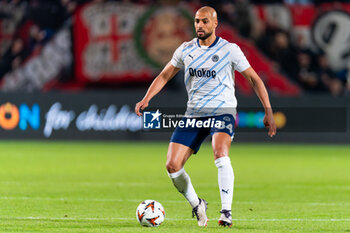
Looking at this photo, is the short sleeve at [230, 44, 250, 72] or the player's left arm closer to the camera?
the player's left arm

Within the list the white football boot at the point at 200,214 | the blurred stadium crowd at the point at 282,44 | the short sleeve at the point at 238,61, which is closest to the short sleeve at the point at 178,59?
the short sleeve at the point at 238,61

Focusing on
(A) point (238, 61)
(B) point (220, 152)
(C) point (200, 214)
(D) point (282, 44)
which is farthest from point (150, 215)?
(D) point (282, 44)

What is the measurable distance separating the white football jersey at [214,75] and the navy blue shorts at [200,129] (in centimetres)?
6

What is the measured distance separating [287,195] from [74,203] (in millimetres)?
3303

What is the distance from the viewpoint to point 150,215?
8.23 m

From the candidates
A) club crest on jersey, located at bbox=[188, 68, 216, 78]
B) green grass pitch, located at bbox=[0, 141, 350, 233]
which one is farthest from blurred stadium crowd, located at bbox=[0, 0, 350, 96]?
club crest on jersey, located at bbox=[188, 68, 216, 78]

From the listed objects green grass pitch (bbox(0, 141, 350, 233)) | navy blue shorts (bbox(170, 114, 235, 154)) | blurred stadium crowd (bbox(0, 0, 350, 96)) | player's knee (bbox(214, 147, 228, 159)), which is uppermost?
blurred stadium crowd (bbox(0, 0, 350, 96))

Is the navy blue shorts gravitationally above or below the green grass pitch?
above

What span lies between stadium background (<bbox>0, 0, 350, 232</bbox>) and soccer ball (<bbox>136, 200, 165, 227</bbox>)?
432 cm

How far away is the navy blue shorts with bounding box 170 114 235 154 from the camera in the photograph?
835cm

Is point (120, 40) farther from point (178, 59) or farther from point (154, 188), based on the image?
point (178, 59)

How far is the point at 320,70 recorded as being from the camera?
27.3m

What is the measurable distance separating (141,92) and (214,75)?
56.5 feet

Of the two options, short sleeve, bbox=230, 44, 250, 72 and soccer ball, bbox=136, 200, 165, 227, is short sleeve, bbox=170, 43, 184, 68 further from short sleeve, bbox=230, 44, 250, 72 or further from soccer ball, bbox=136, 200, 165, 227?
soccer ball, bbox=136, 200, 165, 227
